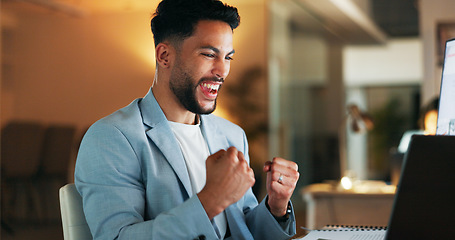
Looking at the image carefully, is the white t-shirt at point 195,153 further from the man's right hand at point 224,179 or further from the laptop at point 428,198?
the laptop at point 428,198

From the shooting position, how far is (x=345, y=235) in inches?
54.1

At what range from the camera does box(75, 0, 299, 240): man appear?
1183 mm

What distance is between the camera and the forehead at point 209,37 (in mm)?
1460

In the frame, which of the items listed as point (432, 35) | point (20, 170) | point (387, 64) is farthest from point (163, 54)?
point (387, 64)

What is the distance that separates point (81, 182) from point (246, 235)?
1.56 ft

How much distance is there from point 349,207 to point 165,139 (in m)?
2.84

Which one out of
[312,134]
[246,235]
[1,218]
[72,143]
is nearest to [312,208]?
[72,143]

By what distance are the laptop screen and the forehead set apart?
22.5 inches

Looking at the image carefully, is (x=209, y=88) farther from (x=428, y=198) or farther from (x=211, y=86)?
(x=428, y=198)

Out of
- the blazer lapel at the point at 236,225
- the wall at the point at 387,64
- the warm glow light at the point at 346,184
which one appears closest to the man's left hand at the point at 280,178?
the blazer lapel at the point at 236,225

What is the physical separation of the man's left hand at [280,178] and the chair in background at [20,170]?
292 cm

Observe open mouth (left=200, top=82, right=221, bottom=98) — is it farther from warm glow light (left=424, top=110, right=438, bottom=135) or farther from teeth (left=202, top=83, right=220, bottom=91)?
warm glow light (left=424, top=110, right=438, bottom=135)

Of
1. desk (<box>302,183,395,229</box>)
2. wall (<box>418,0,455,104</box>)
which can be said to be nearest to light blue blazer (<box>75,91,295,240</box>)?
desk (<box>302,183,395,229</box>)

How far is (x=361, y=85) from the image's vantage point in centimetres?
1407
